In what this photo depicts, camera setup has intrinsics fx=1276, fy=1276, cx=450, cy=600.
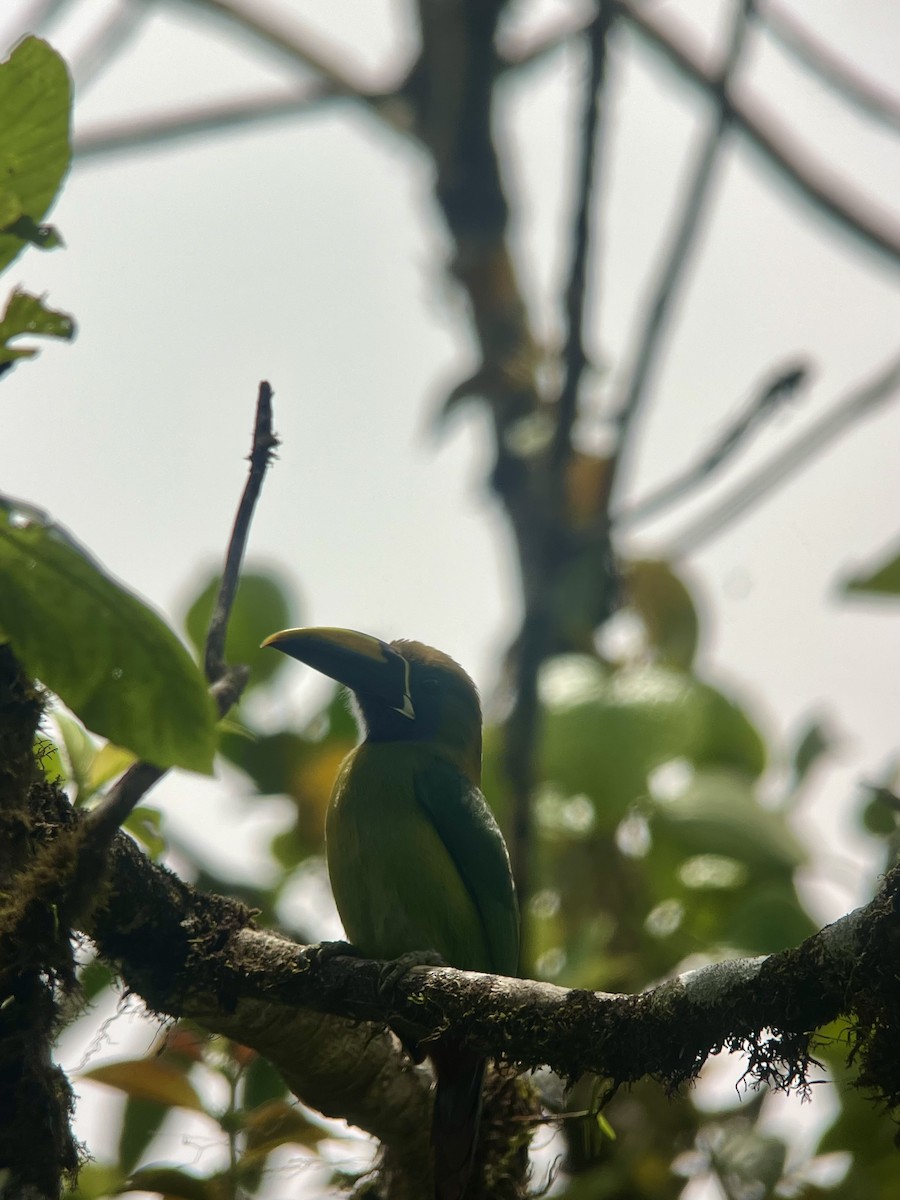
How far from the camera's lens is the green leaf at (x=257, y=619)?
399cm

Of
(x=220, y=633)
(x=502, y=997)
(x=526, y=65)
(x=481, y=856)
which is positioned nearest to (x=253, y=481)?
(x=220, y=633)

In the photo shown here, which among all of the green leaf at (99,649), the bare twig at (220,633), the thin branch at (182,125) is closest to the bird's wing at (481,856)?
the bare twig at (220,633)

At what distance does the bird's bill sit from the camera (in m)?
3.62

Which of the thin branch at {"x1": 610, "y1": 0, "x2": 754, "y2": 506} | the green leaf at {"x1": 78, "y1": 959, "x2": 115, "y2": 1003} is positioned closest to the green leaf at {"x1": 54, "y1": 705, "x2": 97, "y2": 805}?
the green leaf at {"x1": 78, "y1": 959, "x2": 115, "y2": 1003}

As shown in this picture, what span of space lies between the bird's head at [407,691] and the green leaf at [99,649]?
1705 millimetres

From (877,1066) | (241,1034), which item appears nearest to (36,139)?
(241,1034)

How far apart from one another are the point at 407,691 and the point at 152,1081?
4.74 feet

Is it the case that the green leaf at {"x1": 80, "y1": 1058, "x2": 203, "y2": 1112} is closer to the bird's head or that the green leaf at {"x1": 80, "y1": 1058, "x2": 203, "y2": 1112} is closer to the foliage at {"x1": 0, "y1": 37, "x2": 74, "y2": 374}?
the bird's head

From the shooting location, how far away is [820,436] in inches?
166

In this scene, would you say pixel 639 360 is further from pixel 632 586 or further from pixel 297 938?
pixel 297 938

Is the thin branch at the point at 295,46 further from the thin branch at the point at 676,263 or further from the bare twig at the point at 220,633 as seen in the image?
the bare twig at the point at 220,633

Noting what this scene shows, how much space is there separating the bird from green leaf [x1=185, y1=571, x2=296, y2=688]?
318 millimetres

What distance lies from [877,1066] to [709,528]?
2.97 metres

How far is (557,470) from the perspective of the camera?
4531 millimetres
